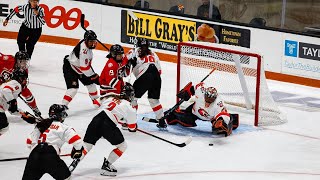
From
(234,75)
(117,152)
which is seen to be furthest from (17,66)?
(234,75)

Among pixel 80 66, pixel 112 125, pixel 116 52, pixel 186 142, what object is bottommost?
pixel 186 142

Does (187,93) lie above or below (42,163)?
above

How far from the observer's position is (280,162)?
963 cm

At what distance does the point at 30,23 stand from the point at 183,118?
3.67m

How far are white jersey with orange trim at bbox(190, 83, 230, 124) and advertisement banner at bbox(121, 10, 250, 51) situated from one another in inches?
116

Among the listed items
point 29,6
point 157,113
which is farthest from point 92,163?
point 29,6

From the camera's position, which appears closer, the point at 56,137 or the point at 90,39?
the point at 56,137

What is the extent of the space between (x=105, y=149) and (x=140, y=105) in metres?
2.01

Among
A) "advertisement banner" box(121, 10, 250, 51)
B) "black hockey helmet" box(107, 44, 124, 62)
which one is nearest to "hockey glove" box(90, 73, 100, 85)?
"black hockey helmet" box(107, 44, 124, 62)

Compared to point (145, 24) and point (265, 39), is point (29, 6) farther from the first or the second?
point (265, 39)

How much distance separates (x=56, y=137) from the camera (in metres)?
7.84

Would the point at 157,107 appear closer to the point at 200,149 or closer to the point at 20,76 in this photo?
the point at 200,149

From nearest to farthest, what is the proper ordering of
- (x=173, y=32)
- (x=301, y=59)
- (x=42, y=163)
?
(x=42, y=163), (x=301, y=59), (x=173, y=32)

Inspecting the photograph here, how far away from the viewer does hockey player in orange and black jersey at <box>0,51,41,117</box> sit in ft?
32.9
